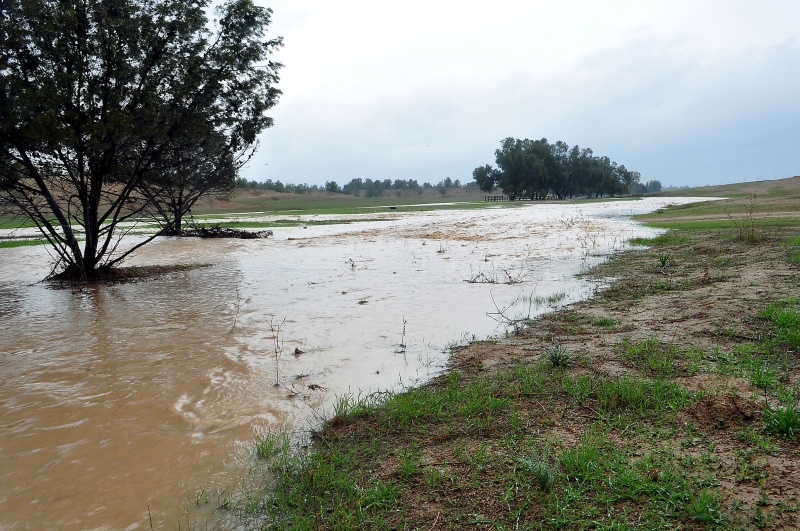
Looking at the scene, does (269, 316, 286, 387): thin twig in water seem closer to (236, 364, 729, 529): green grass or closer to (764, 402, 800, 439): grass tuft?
(236, 364, 729, 529): green grass

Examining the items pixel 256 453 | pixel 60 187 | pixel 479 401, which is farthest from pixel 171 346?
pixel 60 187

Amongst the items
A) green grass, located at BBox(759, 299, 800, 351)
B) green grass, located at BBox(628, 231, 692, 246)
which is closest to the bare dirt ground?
green grass, located at BBox(759, 299, 800, 351)

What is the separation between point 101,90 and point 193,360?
7895 mm

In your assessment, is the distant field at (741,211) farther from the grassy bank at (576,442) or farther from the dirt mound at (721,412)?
the dirt mound at (721,412)

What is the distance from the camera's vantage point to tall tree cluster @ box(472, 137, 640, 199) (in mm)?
87938

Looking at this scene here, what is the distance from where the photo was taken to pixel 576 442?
10.8ft

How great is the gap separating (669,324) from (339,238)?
17.9 m

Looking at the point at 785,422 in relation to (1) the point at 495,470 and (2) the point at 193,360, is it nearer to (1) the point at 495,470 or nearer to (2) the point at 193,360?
(1) the point at 495,470

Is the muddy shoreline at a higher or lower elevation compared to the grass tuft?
lower

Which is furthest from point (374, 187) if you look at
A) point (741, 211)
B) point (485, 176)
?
point (741, 211)

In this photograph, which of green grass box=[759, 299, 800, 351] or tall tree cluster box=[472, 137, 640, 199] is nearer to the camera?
green grass box=[759, 299, 800, 351]

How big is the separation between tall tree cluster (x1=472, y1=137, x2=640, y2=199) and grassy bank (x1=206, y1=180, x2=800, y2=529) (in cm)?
8530

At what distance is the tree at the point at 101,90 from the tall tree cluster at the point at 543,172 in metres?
79.4

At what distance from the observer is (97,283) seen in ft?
39.2
